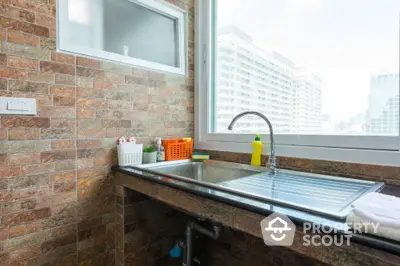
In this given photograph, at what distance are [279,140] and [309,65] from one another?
471mm

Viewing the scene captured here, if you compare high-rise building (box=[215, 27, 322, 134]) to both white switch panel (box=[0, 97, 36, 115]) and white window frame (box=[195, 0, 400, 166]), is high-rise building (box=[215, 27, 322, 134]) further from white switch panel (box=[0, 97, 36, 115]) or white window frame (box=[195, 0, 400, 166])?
white switch panel (box=[0, 97, 36, 115])

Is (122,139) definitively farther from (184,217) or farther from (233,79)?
(233,79)

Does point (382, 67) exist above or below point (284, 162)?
above

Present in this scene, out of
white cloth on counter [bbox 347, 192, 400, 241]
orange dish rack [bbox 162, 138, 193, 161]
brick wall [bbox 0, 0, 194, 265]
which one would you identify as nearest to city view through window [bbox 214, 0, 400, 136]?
orange dish rack [bbox 162, 138, 193, 161]

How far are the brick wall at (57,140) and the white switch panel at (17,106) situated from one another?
26mm

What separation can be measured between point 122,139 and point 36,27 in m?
0.73

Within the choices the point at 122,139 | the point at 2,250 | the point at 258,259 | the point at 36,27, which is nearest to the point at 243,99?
the point at 122,139

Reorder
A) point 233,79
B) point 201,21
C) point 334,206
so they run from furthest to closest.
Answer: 1. point 201,21
2. point 233,79
3. point 334,206

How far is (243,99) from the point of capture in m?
1.74

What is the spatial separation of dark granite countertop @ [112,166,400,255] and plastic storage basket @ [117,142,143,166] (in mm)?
321

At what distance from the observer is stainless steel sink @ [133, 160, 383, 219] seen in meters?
0.81

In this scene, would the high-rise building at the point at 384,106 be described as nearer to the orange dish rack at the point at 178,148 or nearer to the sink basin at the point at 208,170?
the sink basin at the point at 208,170

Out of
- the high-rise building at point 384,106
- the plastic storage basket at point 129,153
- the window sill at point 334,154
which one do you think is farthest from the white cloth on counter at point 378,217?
the plastic storage basket at point 129,153

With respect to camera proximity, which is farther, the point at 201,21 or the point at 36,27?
the point at 201,21
